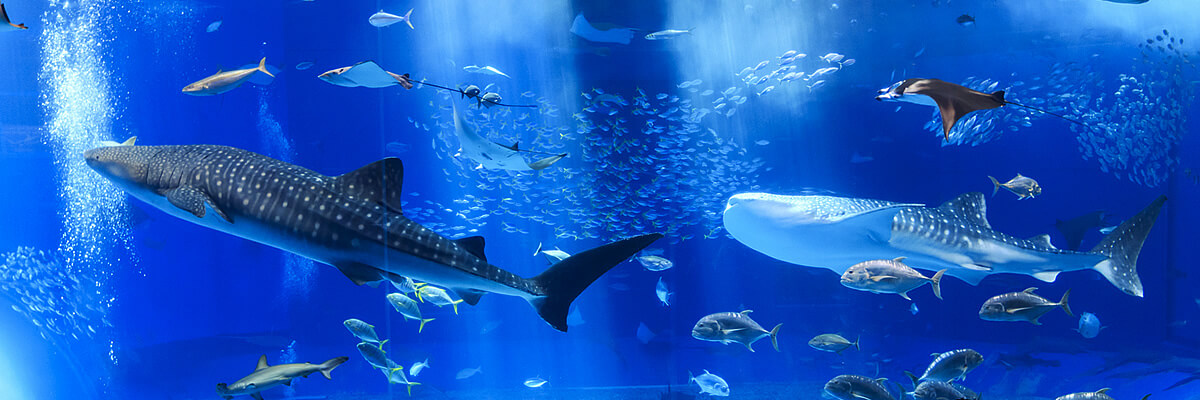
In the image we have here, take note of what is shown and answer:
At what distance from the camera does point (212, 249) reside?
10.7 meters

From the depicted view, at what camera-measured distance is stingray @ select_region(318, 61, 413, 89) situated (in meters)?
3.39

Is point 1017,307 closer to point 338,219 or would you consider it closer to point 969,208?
point 969,208

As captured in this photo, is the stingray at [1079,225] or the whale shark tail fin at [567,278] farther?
the stingray at [1079,225]

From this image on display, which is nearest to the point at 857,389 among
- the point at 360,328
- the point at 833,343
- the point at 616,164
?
the point at 833,343

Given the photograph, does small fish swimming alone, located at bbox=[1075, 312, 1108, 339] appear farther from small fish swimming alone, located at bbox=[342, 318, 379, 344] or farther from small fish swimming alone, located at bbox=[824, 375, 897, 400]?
small fish swimming alone, located at bbox=[342, 318, 379, 344]

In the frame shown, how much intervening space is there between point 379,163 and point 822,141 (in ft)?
36.7

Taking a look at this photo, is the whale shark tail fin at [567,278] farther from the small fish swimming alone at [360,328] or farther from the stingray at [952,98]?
the small fish swimming alone at [360,328]

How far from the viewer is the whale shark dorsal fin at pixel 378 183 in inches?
75.4

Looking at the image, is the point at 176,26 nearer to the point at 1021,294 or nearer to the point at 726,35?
the point at 726,35

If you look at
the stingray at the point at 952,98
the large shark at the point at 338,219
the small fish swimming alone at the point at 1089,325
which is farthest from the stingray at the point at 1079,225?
the large shark at the point at 338,219

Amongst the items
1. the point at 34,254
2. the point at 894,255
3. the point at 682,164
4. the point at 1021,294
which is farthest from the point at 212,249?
the point at 1021,294

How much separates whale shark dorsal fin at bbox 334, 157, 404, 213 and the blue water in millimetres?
7337

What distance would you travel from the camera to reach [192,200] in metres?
1.84

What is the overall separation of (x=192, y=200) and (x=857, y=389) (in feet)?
12.8
